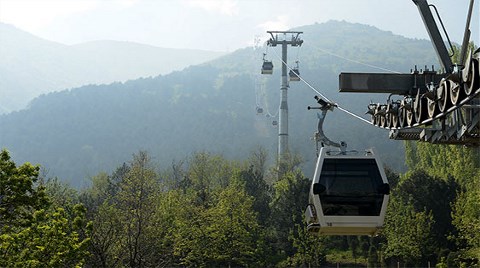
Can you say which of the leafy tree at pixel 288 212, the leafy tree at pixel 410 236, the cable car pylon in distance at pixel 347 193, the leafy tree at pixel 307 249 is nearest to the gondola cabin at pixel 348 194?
the cable car pylon in distance at pixel 347 193

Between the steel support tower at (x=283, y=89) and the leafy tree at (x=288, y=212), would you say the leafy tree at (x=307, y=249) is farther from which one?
the steel support tower at (x=283, y=89)

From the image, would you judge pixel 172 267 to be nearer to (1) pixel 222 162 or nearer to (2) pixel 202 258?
(2) pixel 202 258

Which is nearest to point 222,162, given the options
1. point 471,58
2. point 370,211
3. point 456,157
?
point 456,157

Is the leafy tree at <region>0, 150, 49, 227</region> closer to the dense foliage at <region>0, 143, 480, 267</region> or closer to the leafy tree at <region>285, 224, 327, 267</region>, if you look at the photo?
the dense foliage at <region>0, 143, 480, 267</region>

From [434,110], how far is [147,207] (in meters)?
28.6

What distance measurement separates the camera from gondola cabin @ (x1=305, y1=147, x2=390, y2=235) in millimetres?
15641

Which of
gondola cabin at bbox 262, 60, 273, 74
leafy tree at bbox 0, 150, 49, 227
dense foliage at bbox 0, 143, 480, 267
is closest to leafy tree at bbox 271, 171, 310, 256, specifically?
dense foliage at bbox 0, 143, 480, 267

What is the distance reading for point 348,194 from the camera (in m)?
15.8

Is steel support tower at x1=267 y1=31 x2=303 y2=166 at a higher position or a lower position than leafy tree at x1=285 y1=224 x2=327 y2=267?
higher

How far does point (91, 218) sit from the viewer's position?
37.2 meters

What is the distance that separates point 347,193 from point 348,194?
0.09ft

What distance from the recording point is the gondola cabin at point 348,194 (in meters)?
15.6

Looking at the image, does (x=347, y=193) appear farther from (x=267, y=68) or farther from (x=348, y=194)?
(x=267, y=68)

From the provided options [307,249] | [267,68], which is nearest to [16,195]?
[307,249]
